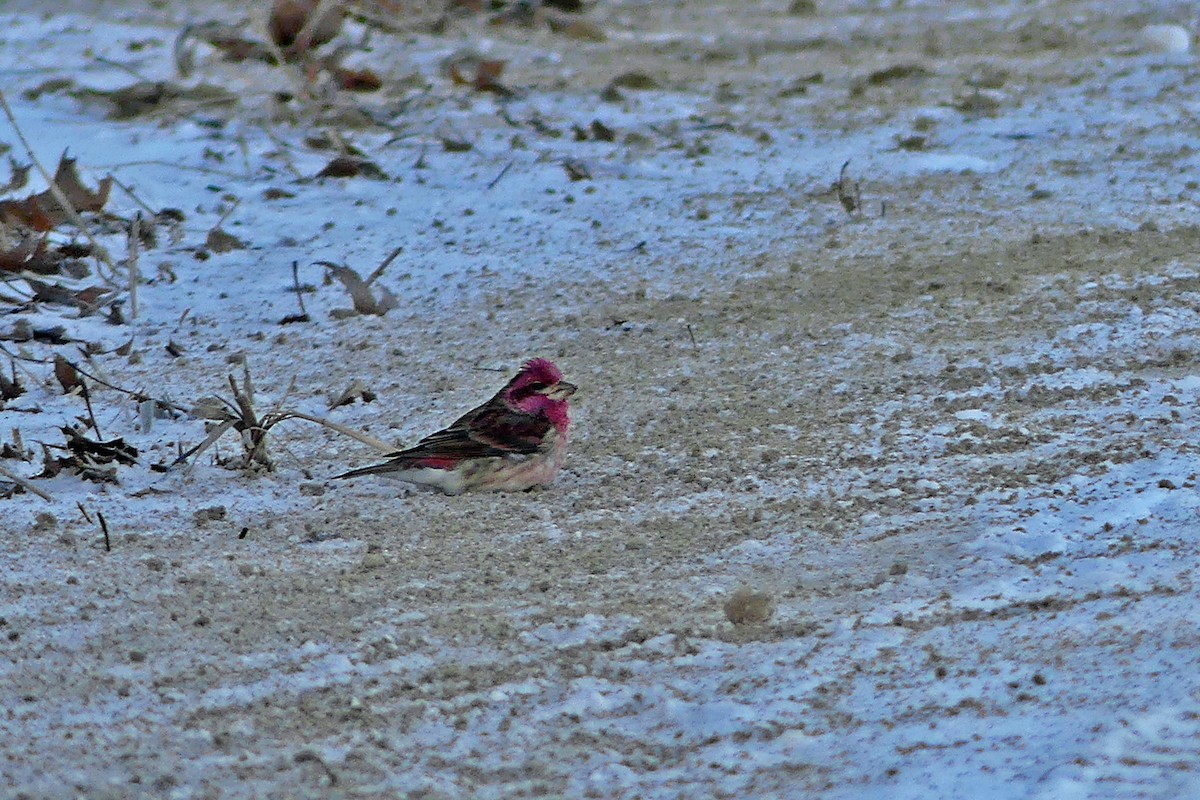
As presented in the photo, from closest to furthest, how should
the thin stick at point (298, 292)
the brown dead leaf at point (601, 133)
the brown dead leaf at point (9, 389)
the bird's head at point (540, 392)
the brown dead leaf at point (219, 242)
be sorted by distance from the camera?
the bird's head at point (540, 392) < the brown dead leaf at point (9, 389) < the thin stick at point (298, 292) < the brown dead leaf at point (219, 242) < the brown dead leaf at point (601, 133)

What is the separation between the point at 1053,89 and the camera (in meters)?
9.17

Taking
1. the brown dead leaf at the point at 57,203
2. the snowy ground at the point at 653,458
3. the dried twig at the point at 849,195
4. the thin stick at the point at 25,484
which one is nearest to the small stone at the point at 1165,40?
the snowy ground at the point at 653,458

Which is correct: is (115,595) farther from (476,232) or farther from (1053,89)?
(1053,89)

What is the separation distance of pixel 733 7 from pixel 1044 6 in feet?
6.92

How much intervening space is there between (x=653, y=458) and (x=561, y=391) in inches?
12.6

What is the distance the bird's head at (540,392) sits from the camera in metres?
4.71

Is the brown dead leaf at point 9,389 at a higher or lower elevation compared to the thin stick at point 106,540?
lower

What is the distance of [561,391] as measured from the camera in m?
4.81

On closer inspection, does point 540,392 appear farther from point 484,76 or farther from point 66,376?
point 484,76

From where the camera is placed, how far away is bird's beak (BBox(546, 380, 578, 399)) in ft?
15.7

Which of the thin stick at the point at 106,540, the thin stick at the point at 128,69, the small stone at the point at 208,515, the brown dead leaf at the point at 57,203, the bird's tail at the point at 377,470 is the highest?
the thin stick at the point at 128,69

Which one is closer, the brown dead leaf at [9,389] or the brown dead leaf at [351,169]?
the brown dead leaf at [9,389]

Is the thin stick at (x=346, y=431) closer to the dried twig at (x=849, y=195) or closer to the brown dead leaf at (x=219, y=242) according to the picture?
the brown dead leaf at (x=219, y=242)

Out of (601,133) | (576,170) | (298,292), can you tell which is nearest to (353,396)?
(298,292)
